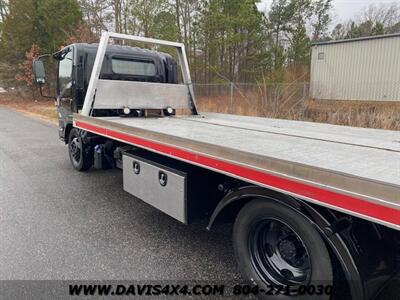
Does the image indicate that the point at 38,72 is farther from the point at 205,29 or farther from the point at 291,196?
the point at 205,29

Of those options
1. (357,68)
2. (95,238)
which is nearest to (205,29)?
(357,68)

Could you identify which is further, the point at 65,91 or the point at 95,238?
the point at 65,91

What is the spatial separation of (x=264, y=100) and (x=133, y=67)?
660cm

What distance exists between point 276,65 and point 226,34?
15.4ft

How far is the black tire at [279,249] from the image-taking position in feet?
6.79

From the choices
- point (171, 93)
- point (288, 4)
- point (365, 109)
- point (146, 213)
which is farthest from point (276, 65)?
point (146, 213)

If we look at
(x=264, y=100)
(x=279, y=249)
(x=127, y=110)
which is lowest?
(x=279, y=249)

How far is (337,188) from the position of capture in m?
1.66

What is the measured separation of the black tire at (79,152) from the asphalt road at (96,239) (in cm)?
45

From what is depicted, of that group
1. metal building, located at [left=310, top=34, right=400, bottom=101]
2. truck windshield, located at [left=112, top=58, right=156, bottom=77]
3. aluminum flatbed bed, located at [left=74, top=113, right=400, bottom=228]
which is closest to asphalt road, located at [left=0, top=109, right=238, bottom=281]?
aluminum flatbed bed, located at [left=74, top=113, right=400, bottom=228]

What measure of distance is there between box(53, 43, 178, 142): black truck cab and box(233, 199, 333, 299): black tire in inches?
150

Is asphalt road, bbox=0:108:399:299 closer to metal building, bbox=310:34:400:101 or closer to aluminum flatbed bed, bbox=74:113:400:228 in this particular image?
aluminum flatbed bed, bbox=74:113:400:228

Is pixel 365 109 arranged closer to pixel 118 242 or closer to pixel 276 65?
pixel 118 242

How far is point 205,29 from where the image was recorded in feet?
73.9
